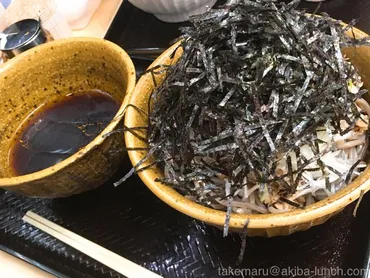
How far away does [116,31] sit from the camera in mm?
1731

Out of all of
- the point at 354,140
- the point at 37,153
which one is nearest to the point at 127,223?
the point at 37,153

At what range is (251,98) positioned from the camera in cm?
93

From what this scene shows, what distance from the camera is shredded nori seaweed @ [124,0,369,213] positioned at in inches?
36.4

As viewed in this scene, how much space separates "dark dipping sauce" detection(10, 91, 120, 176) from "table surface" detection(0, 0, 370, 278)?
0.40ft

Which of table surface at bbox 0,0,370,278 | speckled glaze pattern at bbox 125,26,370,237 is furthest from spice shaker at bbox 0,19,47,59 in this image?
speckled glaze pattern at bbox 125,26,370,237

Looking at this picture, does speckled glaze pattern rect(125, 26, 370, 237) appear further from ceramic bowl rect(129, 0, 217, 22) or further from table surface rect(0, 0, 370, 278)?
ceramic bowl rect(129, 0, 217, 22)

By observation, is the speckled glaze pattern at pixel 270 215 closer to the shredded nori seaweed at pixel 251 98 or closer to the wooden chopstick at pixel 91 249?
the shredded nori seaweed at pixel 251 98

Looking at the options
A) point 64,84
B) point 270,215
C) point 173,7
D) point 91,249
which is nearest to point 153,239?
point 91,249

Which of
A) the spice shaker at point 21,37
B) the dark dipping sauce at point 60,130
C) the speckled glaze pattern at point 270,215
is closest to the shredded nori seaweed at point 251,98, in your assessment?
the speckled glaze pattern at point 270,215

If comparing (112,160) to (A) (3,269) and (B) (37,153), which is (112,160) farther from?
(A) (3,269)

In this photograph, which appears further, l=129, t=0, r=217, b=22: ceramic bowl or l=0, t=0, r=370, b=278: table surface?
l=129, t=0, r=217, b=22: ceramic bowl

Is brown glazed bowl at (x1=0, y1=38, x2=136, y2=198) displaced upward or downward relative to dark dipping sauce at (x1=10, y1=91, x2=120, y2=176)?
upward

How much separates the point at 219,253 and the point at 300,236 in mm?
190

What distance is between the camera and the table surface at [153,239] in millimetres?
1036
